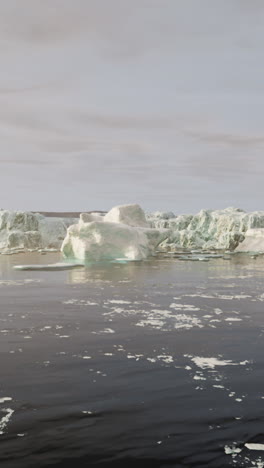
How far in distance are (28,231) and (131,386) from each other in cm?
7409

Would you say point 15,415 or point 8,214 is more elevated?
point 8,214

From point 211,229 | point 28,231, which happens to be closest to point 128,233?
point 211,229

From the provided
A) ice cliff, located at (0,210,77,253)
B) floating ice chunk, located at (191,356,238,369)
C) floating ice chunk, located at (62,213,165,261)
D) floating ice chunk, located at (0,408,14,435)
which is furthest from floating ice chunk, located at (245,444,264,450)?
ice cliff, located at (0,210,77,253)

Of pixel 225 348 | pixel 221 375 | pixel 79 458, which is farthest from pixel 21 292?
pixel 79 458

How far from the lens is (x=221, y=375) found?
287 inches

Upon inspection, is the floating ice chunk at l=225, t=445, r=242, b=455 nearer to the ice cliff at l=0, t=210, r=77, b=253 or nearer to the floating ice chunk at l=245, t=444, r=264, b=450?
the floating ice chunk at l=245, t=444, r=264, b=450

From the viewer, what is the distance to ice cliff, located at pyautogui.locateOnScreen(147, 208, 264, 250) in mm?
67169

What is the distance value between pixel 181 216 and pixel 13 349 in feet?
253

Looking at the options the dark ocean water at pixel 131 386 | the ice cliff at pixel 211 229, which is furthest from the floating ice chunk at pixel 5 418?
the ice cliff at pixel 211 229

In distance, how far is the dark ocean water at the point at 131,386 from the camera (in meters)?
4.81

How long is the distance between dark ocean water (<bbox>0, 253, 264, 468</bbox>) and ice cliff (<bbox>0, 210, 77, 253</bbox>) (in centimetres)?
6168

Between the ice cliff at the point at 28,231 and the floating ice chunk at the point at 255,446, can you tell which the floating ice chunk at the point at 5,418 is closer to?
the floating ice chunk at the point at 255,446

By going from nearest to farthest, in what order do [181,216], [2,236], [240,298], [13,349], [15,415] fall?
[15,415] < [13,349] < [240,298] < [2,236] < [181,216]

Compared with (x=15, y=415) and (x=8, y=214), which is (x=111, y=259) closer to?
(x=15, y=415)
